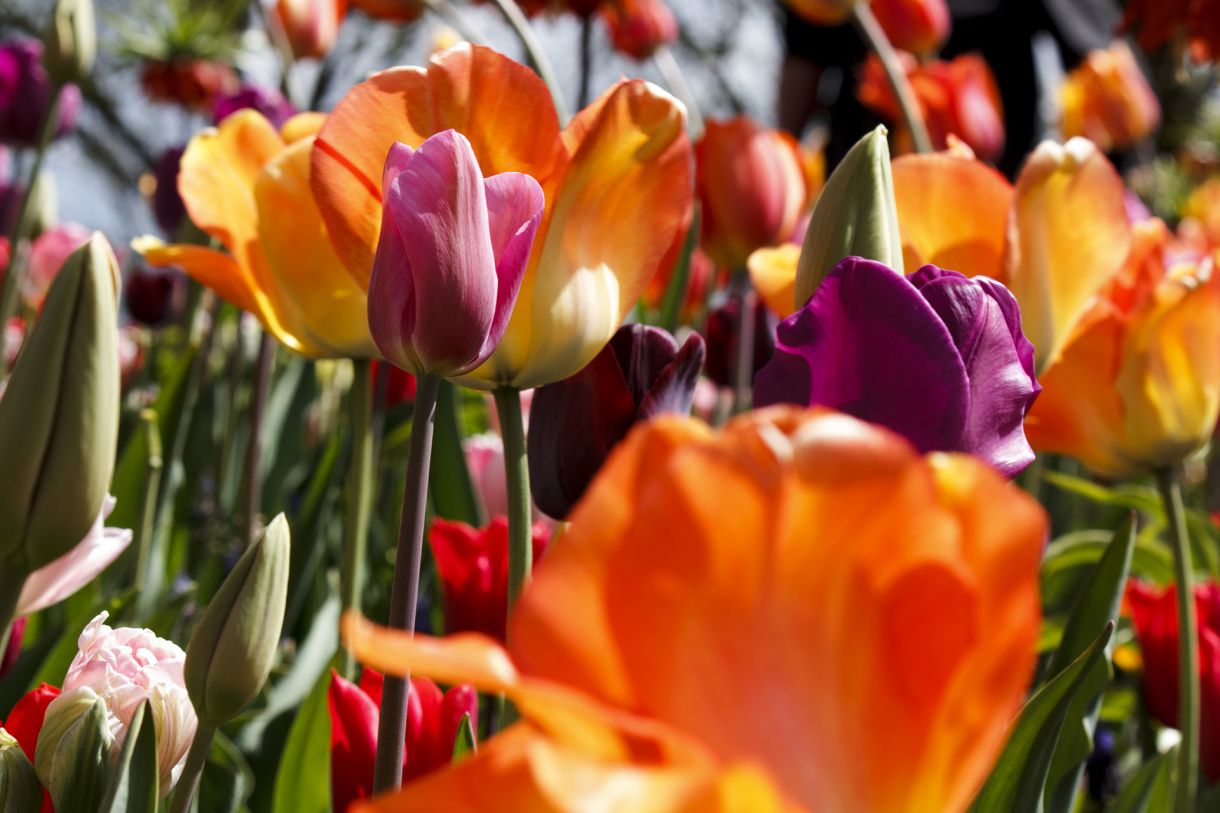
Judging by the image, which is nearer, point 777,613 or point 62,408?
point 777,613

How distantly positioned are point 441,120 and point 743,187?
0.88 meters

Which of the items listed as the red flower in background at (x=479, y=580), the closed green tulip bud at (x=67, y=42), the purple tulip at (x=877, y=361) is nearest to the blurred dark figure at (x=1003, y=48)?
the closed green tulip bud at (x=67, y=42)

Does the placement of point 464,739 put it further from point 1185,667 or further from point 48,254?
point 48,254

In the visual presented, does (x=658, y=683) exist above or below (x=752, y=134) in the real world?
above

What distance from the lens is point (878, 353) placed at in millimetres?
390

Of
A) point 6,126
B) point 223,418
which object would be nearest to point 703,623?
point 223,418

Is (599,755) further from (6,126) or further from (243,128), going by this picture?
(6,126)

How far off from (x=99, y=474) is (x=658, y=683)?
7.2 inches

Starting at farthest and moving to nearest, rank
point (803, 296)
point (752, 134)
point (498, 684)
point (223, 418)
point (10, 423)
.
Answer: point (223, 418), point (752, 134), point (803, 296), point (10, 423), point (498, 684)

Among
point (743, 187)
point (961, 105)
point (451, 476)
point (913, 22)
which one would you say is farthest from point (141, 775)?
point (913, 22)

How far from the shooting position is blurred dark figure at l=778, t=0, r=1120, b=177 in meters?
2.87

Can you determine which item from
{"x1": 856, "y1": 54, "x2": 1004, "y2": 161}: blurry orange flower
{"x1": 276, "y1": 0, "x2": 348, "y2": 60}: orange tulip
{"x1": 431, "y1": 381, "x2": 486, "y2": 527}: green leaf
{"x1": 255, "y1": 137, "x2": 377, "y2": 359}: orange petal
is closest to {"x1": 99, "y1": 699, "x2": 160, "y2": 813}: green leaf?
{"x1": 255, "y1": 137, "x2": 377, "y2": 359}: orange petal

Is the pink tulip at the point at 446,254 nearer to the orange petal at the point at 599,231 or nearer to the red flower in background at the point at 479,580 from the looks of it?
the orange petal at the point at 599,231

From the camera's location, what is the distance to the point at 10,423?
0.34 m
